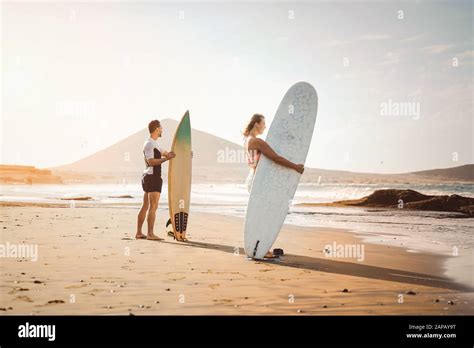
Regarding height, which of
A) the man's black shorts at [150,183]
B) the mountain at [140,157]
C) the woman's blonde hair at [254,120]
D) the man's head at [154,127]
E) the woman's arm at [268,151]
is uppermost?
the mountain at [140,157]

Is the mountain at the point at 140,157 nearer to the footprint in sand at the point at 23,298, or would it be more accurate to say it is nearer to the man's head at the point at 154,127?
the man's head at the point at 154,127

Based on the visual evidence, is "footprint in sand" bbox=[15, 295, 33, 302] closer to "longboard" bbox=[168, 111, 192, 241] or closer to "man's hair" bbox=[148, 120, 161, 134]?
"longboard" bbox=[168, 111, 192, 241]

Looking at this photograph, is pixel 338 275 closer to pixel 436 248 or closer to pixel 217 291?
pixel 217 291

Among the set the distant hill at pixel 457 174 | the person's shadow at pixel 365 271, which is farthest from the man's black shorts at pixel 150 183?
the distant hill at pixel 457 174

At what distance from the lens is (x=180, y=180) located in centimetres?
720

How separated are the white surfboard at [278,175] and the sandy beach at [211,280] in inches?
12.9

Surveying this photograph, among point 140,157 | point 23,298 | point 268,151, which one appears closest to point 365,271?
point 268,151

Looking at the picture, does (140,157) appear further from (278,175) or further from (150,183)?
(278,175)

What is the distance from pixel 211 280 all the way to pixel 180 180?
3023 millimetres

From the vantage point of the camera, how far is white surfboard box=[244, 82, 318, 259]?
5422 millimetres

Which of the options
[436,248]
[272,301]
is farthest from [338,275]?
[436,248]

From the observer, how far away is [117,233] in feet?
24.6

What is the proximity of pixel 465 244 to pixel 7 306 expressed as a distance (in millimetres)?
6468

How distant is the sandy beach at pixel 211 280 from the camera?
11.6 feet
